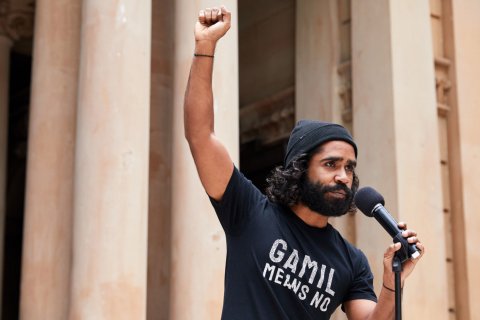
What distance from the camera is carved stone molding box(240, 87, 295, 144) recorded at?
1062 centimetres

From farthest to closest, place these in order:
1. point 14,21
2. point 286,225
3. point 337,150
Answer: point 14,21
point 337,150
point 286,225

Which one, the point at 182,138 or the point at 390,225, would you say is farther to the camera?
the point at 182,138

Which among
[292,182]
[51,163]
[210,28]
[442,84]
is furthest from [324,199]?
[442,84]

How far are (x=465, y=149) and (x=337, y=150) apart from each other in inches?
243

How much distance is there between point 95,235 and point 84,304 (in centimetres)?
70

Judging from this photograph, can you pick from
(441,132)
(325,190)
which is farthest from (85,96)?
(441,132)

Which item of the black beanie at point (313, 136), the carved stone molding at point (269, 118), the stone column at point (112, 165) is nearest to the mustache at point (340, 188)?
the black beanie at point (313, 136)

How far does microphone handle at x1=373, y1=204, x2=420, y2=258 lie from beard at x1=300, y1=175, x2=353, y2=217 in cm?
30

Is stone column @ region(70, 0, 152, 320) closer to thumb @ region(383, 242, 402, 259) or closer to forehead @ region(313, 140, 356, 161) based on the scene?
forehead @ region(313, 140, 356, 161)

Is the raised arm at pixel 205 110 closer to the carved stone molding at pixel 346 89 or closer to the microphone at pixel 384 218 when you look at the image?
the microphone at pixel 384 218

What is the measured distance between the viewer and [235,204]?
2904 mm

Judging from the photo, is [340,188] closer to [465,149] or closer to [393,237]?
[393,237]

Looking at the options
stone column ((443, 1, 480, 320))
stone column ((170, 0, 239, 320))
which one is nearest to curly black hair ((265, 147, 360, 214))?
stone column ((170, 0, 239, 320))

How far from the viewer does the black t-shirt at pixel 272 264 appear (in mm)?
2812
